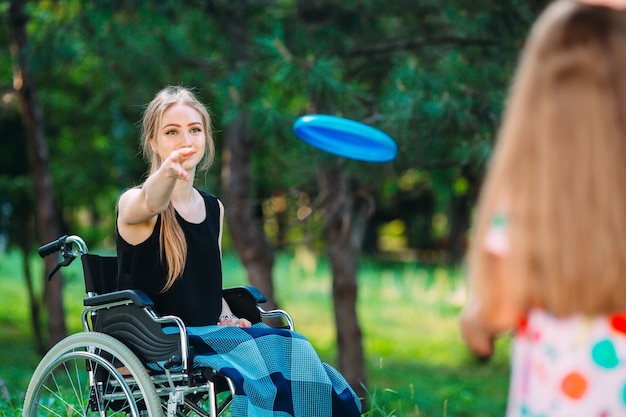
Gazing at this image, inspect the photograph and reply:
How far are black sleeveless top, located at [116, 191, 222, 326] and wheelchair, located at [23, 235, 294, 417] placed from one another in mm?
75

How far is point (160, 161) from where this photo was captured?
10.3 feet

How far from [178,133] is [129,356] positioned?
0.70m

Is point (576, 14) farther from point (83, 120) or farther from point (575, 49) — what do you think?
point (83, 120)

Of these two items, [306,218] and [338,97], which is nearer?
[338,97]

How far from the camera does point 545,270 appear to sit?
1.74 meters

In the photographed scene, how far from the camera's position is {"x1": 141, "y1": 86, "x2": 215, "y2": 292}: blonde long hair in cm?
299

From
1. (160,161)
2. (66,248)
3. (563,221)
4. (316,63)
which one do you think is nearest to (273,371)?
(160,161)

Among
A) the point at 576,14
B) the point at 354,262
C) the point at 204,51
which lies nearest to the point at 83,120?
the point at 204,51

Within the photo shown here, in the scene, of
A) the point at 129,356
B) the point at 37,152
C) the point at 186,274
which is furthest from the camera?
the point at 37,152

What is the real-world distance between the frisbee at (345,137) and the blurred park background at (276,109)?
2.37 feet

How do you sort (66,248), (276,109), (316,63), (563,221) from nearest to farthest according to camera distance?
(563,221), (66,248), (316,63), (276,109)

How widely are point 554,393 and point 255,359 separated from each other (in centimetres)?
119

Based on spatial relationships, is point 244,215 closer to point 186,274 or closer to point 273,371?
point 186,274

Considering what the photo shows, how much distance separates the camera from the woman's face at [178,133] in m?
3.07
